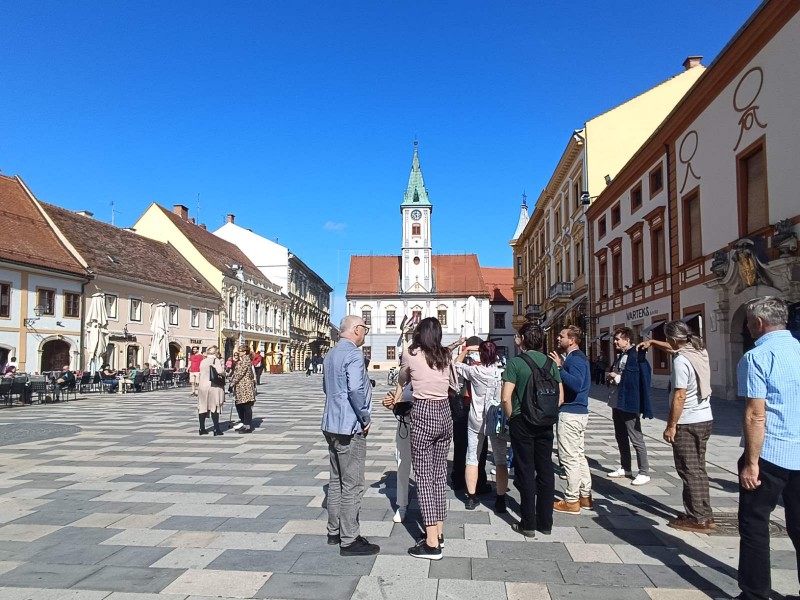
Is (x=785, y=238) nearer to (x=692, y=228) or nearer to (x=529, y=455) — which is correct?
(x=692, y=228)

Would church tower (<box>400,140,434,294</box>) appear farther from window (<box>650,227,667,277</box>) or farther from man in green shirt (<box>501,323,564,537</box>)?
man in green shirt (<box>501,323,564,537</box>)

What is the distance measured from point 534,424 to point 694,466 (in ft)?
5.05

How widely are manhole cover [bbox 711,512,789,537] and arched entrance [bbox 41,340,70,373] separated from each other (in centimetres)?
2938

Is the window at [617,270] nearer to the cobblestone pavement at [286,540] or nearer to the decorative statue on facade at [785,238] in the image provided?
the decorative statue on facade at [785,238]

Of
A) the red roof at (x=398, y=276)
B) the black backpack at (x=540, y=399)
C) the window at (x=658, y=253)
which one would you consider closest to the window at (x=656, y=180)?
the window at (x=658, y=253)

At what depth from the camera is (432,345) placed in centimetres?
508

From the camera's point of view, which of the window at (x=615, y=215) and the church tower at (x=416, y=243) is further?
the church tower at (x=416, y=243)

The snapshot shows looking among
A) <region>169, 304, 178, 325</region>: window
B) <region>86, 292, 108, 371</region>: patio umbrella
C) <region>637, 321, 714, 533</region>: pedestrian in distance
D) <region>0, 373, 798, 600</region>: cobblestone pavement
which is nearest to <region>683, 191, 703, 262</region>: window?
<region>0, 373, 798, 600</region>: cobblestone pavement

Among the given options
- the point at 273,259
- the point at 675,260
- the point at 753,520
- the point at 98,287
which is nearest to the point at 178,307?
the point at 98,287

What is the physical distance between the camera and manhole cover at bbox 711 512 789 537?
5.21 m

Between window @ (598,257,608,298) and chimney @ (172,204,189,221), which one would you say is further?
chimney @ (172,204,189,221)

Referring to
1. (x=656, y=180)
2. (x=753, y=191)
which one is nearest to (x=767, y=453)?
(x=753, y=191)

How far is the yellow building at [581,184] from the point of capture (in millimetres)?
30344

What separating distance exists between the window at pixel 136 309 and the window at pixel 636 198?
2673 cm
